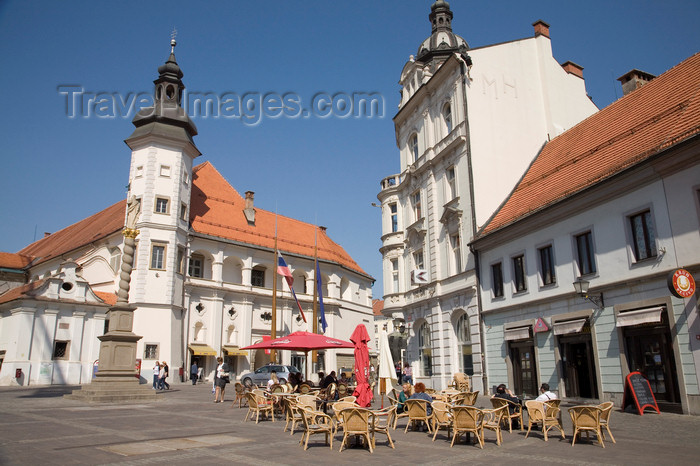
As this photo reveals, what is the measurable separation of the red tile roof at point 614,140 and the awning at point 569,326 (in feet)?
14.4

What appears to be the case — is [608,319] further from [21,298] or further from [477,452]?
[21,298]

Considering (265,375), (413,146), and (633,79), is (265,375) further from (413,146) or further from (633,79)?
(633,79)

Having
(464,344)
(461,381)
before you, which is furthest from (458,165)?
(461,381)

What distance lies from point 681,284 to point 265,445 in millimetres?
10807

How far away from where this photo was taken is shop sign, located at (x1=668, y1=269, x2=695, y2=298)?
42.9 feet

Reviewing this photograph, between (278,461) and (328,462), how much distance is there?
0.79 meters

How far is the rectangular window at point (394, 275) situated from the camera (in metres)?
32.7

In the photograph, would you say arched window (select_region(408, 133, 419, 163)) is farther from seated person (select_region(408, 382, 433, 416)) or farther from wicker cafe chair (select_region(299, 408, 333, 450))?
wicker cafe chair (select_region(299, 408, 333, 450))

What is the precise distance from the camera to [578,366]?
18438mm

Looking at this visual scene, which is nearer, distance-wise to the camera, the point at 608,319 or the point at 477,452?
the point at 477,452

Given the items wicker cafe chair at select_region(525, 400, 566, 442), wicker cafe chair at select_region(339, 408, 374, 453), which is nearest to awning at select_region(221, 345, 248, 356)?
wicker cafe chair at select_region(525, 400, 566, 442)

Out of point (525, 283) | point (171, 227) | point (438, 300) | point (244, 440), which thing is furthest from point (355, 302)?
point (244, 440)

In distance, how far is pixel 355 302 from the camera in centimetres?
5762

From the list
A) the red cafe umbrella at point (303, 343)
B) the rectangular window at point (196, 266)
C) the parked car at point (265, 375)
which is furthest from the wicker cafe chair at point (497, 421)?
the rectangular window at point (196, 266)
